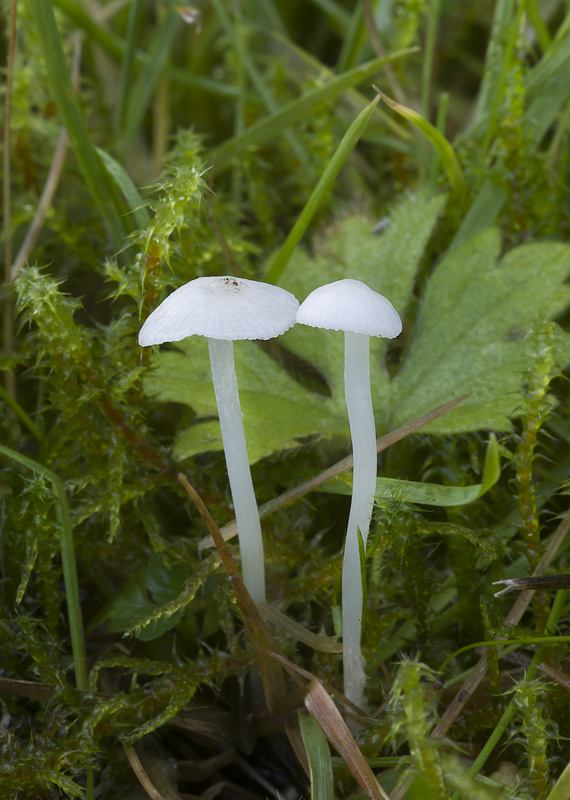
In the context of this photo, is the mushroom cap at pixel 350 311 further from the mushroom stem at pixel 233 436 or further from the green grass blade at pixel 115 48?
the green grass blade at pixel 115 48

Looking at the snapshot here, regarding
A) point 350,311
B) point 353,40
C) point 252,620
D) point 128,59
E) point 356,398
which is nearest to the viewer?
point 350,311

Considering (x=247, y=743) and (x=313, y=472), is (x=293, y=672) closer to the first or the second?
(x=247, y=743)

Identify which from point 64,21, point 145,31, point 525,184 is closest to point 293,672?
point 525,184

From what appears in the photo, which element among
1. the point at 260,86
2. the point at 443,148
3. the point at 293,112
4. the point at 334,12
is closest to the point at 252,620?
the point at 443,148

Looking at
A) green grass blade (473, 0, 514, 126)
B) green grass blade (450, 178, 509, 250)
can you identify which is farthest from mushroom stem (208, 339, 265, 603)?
green grass blade (473, 0, 514, 126)

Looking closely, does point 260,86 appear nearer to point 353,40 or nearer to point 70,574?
point 353,40

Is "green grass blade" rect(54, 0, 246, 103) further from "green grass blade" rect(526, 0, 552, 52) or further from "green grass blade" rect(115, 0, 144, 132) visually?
"green grass blade" rect(526, 0, 552, 52)

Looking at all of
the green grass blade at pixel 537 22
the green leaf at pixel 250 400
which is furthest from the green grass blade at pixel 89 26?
the green grass blade at pixel 537 22
